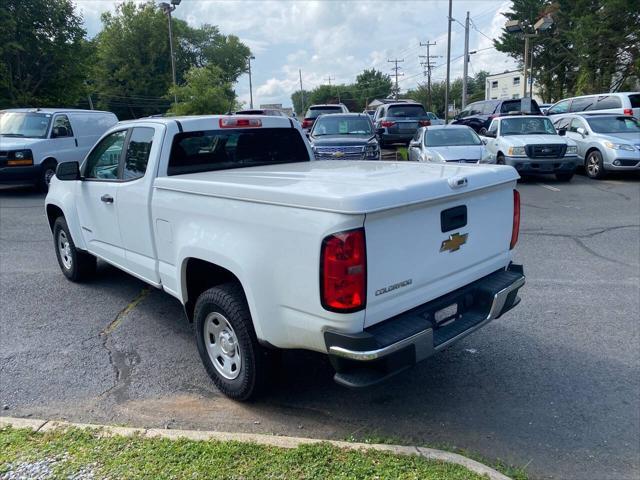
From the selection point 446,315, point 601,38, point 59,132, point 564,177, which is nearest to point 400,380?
point 446,315

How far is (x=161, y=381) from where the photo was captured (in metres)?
4.07

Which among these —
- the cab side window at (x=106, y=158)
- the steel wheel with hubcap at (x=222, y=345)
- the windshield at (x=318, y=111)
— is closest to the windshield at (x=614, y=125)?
the windshield at (x=318, y=111)

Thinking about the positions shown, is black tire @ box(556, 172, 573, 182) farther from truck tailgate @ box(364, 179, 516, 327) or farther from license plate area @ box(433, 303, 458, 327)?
license plate area @ box(433, 303, 458, 327)

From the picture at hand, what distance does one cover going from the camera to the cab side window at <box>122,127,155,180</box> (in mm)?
4441

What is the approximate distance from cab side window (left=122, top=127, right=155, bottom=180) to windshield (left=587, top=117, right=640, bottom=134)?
13.4 m

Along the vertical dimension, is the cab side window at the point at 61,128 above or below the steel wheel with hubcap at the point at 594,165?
above

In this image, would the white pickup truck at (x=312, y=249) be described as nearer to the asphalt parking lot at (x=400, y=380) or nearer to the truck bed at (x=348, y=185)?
the truck bed at (x=348, y=185)

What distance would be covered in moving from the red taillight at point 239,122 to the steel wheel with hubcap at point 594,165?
1185 centimetres

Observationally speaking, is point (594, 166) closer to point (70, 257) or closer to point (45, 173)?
point (70, 257)

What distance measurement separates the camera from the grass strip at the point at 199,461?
2764 millimetres

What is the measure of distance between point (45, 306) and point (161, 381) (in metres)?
2.32

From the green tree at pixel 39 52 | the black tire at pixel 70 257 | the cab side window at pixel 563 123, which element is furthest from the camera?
the green tree at pixel 39 52

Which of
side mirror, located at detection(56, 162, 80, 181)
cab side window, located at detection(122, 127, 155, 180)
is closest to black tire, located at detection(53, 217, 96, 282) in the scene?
side mirror, located at detection(56, 162, 80, 181)

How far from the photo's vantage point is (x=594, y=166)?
14211 millimetres
